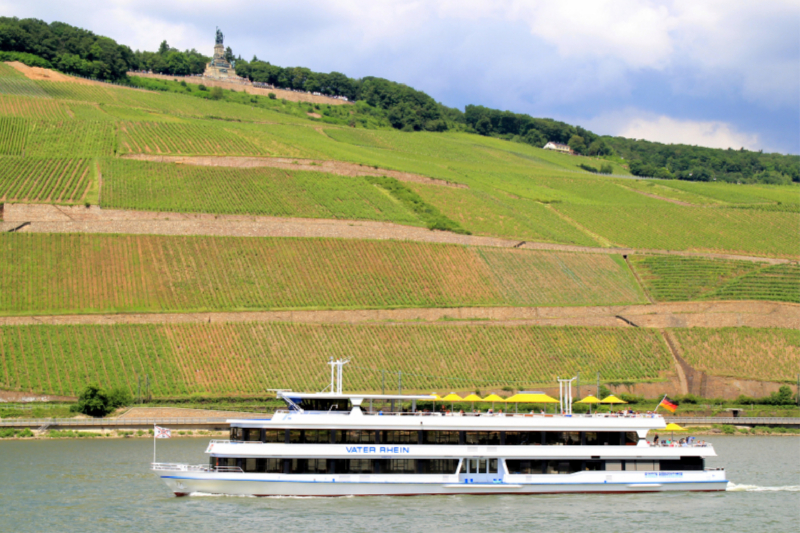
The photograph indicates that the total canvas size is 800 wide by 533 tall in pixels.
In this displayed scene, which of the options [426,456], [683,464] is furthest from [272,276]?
[683,464]

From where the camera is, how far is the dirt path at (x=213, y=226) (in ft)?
278

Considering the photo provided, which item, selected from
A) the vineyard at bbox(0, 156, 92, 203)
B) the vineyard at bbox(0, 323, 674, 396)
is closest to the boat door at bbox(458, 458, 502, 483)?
the vineyard at bbox(0, 323, 674, 396)

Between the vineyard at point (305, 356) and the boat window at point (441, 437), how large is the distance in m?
30.0

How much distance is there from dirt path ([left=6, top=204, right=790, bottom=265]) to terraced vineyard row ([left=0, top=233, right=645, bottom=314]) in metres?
1.78

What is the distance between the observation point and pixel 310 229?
307 feet

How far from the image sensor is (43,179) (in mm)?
93500

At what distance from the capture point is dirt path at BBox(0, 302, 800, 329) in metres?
74.2

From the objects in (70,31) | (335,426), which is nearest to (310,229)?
(335,426)

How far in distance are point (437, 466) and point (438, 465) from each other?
6cm

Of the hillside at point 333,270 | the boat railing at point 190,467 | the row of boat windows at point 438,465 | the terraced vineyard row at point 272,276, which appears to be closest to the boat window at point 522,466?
the row of boat windows at point 438,465

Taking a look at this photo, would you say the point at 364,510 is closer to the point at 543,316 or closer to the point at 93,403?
the point at 93,403

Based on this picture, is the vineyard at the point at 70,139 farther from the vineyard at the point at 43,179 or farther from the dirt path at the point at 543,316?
the dirt path at the point at 543,316

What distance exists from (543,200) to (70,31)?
97359 millimetres

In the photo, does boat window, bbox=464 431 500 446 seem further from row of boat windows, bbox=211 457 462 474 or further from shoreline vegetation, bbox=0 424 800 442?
shoreline vegetation, bbox=0 424 800 442
